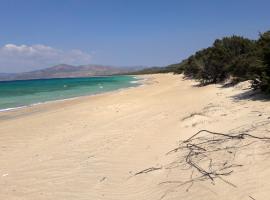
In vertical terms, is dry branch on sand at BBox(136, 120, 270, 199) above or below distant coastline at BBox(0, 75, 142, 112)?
above

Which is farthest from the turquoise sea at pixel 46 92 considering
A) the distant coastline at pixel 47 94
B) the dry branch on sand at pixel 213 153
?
the dry branch on sand at pixel 213 153

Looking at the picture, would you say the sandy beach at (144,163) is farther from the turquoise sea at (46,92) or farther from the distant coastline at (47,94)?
the turquoise sea at (46,92)

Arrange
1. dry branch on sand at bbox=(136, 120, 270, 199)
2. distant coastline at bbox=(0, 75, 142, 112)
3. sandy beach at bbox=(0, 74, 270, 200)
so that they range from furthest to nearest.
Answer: distant coastline at bbox=(0, 75, 142, 112) < dry branch on sand at bbox=(136, 120, 270, 199) < sandy beach at bbox=(0, 74, 270, 200)

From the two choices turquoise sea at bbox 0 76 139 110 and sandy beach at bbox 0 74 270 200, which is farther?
turquoise sea at bbox 0 76 139 110

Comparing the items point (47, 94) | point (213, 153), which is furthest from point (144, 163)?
point (47, 94)

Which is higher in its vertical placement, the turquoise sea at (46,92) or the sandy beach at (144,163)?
the sandy beach at (144,163)

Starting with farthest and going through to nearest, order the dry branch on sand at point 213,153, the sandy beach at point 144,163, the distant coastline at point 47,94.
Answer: the distant coastline at point 47,94
the dry branch on sand at point 213,153
the sandy beach at point 144,163

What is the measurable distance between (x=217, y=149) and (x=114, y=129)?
4.82m

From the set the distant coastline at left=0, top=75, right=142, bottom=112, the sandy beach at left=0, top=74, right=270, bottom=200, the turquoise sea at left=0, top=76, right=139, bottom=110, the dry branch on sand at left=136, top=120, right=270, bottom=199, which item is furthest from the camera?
the turquoise sea at left=0, top=76, right=139, bottom=110

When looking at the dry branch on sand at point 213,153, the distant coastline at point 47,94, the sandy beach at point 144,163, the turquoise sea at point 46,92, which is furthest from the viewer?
the turquoise sea at point 46,92

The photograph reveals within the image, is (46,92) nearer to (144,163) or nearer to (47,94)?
(47,94)

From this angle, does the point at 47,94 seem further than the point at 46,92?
No

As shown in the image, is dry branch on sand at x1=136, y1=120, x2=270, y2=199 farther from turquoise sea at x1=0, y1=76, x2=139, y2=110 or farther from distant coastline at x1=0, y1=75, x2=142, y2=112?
turquoise sea at x1=0, y1=76, x2=139, y2=110

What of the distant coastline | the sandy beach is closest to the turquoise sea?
the distant coastline
